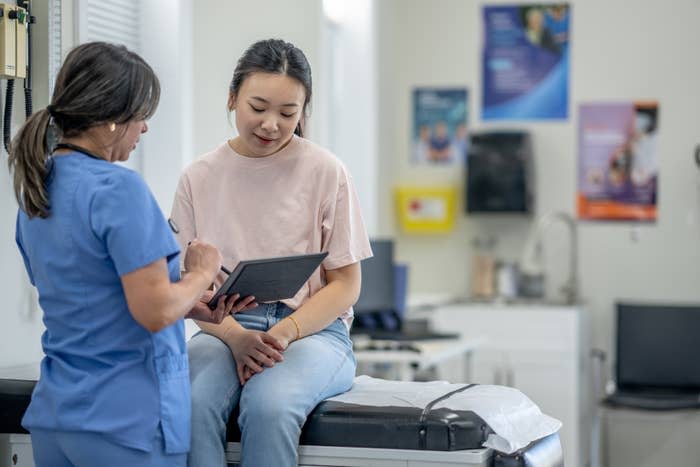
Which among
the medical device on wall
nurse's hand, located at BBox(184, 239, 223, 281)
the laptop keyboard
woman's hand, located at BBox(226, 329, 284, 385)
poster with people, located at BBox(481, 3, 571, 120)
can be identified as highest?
poster with people, located at BBox(481, 3, 571, 120)

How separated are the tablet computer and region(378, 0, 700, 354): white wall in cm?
343

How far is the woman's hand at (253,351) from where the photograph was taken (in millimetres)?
2045

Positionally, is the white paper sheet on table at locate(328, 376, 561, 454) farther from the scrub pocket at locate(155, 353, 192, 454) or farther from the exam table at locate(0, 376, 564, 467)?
the scrub pocket at locate(155, 353, 192, 454)

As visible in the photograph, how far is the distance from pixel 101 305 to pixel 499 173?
3.74 m

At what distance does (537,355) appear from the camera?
4977 millimetres

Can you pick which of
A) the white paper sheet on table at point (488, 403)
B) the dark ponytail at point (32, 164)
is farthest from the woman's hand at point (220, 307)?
the dark ponytail at point (32, 164)

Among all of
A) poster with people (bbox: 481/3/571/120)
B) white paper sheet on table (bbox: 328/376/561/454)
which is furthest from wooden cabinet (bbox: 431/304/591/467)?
white paper sheet on table (bbox: 328/376/561/454)

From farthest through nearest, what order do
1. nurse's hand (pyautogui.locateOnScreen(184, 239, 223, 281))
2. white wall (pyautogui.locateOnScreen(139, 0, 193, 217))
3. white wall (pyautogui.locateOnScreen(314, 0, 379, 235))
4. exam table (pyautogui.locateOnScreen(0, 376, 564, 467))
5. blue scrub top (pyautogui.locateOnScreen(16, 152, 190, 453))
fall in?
1. white wall (pyautogui.locateOnScreen(314, 0, 379, 235))
2. white wall (pyautogui.locateOnScreen(139, 0, 193, 217))
3. exam table (pyautogui.locateOnScreen(0, 376, 564, 467))
4. nurse's hand (pyautogui.locateOnScreen(184, 239, 223, 281))
5. blue scrub top (pyautogui.locateOnScreen(16, 152, 190, 453))

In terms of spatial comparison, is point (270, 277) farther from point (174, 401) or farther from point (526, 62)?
point (526, 62)

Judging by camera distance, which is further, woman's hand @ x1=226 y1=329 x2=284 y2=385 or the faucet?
the faucet

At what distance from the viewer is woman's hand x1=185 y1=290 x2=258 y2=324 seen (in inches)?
78.5

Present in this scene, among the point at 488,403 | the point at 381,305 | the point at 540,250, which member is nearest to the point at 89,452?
the point at 488,403

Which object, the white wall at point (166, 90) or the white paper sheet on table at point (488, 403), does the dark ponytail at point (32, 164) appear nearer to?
the white paper sheet on table at point (488, 403)

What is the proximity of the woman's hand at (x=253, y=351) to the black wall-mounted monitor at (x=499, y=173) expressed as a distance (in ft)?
11.0
